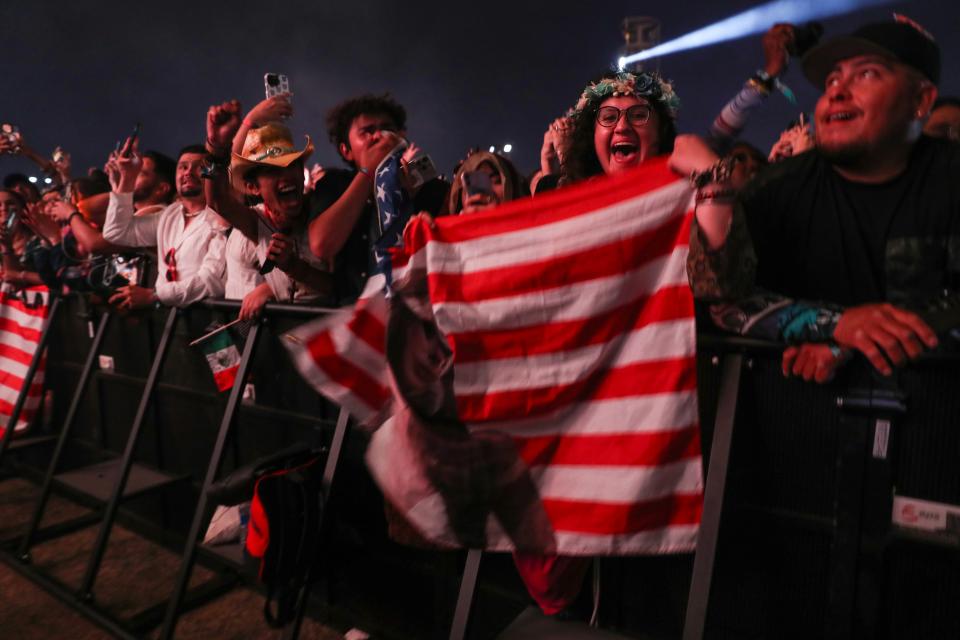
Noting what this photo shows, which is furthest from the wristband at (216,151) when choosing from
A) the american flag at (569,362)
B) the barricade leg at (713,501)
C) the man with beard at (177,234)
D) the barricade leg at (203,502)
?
the barricade leg at (713,501)

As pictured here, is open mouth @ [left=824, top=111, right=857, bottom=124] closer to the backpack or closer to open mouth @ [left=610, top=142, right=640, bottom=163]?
open mouth @ [left=610, top=142, right=640, bottom=163]

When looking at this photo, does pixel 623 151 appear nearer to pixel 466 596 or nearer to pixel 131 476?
pixel 466 596

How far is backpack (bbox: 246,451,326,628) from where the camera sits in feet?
7.39

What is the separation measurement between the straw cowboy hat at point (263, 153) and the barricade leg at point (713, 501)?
2294 mm

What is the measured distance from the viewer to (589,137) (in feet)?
8.44

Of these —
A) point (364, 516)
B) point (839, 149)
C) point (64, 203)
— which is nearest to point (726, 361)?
point (839, 149)

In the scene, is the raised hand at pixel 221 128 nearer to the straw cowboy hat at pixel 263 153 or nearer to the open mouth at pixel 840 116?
the straw cowboy hat at pixel 263 153

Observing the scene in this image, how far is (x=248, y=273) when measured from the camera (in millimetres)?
3246

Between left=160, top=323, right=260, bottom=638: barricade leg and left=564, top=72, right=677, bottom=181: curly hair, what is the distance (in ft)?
5.37

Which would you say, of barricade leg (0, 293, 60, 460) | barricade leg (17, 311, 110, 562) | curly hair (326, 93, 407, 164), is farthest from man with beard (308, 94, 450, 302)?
barricade leg (0, 293, 60, 460)

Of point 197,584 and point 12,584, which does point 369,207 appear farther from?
point 12,584

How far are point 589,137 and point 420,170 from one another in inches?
30.7

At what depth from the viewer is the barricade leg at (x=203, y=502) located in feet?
8.41

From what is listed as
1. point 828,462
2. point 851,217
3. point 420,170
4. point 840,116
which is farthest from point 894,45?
point 420,170
